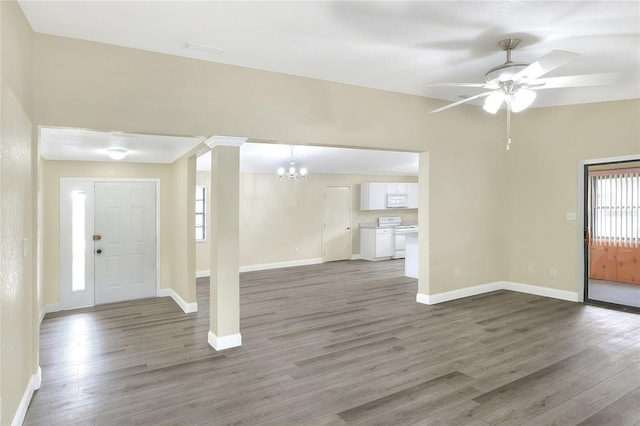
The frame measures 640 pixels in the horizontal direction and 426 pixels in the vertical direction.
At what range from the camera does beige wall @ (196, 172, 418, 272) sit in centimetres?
827

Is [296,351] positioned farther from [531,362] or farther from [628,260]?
[628,260]

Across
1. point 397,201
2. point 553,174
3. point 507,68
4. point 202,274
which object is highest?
point 507,68

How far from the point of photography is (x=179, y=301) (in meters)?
5.57

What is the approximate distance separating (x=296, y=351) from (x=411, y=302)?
7.58ft

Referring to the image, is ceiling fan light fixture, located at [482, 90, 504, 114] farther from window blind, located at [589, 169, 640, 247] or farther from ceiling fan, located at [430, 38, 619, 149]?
window blind, located at [589, 169, 640, 247]

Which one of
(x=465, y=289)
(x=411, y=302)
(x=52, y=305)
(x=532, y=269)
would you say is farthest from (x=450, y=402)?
(x=52, y=305)

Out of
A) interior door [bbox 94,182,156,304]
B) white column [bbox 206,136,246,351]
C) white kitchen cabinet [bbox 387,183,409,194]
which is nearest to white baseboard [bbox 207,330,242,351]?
white column [bbox 206,136,246,351]

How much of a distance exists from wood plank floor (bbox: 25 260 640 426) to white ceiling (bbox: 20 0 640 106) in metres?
2.56

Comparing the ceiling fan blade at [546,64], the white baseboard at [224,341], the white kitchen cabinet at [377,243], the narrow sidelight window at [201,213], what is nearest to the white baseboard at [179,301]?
the white baseboard at [224,341]

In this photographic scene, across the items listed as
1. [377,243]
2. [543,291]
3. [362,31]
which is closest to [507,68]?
[362,31]

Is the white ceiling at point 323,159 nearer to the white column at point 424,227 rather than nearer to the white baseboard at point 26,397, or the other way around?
the white column at point 424,227

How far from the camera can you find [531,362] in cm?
337

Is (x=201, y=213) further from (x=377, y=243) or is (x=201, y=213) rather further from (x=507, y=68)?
(x=507, y=68)

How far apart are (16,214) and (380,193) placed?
27.4 ft
